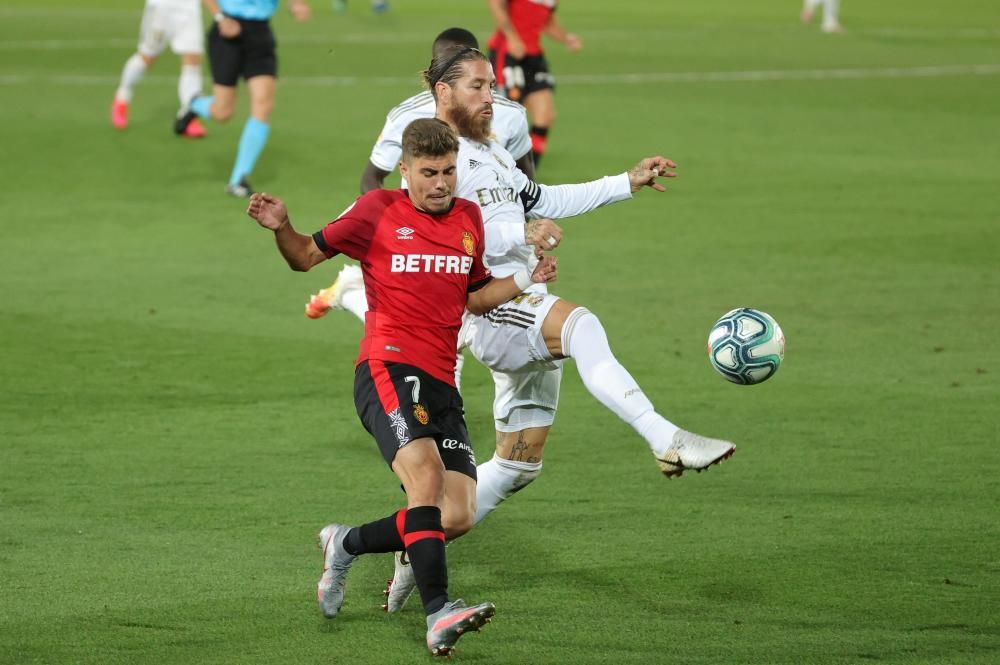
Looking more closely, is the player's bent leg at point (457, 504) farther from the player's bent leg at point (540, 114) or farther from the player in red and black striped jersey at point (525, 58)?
the player's bent leg at point (540, 114)

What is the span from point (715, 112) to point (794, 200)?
16.6 ft

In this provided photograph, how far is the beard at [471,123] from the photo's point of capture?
21.2ft

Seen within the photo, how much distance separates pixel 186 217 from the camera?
552 inches

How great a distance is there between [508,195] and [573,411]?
8.40 ft

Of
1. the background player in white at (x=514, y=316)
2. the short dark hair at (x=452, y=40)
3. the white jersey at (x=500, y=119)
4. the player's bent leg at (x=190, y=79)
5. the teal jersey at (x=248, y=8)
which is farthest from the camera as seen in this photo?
the player's bent leg at (x=190, y=79)

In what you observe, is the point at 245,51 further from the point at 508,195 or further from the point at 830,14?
the point at 830,14

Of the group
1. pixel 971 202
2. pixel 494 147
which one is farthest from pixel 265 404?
pixel 971 202

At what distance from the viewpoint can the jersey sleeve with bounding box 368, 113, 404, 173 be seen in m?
7.46

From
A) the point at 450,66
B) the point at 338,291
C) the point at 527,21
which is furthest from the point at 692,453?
the point at 527,21

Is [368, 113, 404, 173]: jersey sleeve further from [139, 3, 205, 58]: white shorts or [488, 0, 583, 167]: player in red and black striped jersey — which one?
[139, 3, 205, 58]: white shorts

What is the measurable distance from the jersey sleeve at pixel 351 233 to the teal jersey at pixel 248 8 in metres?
9.04

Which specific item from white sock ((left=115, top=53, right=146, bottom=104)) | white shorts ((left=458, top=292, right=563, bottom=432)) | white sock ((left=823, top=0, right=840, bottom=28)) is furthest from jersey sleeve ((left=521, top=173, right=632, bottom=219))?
white sock ((left=823, top=0, right=840, bottom=28))

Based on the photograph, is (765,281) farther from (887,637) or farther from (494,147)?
(887,637)

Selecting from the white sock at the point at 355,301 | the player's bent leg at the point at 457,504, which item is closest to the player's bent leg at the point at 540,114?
the white sock at the point at 355,301
